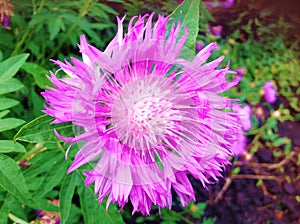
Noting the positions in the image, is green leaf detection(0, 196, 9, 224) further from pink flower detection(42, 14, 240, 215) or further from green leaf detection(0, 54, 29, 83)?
pink flower detection(42, 14, 240, 215)

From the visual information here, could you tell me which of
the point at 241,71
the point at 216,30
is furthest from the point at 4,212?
the point at 216,30

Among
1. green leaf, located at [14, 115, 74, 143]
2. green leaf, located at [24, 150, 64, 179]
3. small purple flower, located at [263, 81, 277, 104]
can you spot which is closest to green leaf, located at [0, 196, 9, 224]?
green leaf, located at [24, 150, 64, 179]

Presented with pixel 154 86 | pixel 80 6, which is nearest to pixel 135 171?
pixel 154 86

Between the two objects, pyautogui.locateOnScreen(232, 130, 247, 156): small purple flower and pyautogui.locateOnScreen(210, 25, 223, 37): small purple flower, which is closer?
pyautogui.locateOnScreen(232, 130, 247, 156): small purple flower

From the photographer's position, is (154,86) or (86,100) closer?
(86,100)

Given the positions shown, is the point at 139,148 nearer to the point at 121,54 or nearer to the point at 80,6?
the point at 121,54

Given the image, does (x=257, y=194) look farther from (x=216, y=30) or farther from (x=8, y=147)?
(x=8, y=147)
